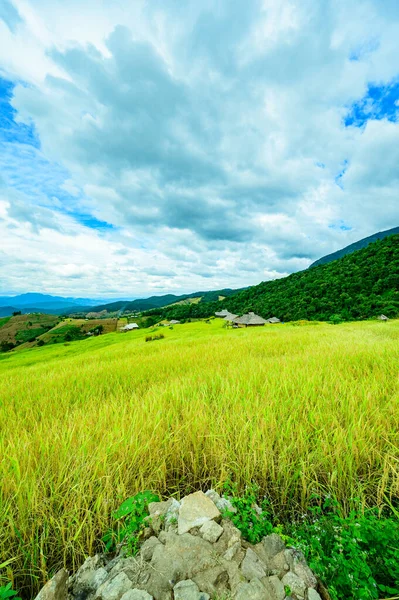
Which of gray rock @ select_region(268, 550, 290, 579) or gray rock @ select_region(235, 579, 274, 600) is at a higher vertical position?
gray rock @ select_region(235, 579, 274, 600)

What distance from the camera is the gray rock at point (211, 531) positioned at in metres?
1.27

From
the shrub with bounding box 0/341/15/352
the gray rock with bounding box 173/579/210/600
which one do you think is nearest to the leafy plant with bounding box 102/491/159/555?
the gray rock with bounding box 173/579/210/600

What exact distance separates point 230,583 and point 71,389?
4344 millimetres

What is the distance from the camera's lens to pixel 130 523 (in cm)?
139

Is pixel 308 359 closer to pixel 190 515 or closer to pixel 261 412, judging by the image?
pixel 261 412

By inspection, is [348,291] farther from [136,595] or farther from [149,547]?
[136,595]

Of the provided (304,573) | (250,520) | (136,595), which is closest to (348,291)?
(250,520)

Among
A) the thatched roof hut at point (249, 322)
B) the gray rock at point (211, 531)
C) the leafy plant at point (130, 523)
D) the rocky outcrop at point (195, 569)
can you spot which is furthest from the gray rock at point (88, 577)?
the thatched roof hut at point (249, 322)

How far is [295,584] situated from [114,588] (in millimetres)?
795

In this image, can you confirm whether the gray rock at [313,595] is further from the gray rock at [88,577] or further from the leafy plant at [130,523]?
the gray rock at [88,577]

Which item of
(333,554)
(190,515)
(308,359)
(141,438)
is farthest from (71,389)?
(308,359)

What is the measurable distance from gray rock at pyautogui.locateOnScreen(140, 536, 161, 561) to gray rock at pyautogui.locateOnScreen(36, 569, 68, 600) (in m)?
0.36

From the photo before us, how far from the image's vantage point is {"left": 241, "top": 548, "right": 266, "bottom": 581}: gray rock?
42.3 inches

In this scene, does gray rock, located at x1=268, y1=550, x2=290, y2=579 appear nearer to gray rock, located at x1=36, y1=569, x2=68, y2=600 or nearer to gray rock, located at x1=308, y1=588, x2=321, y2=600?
gray rock, located at x1=308, y1=588, x2=321, y2=600
